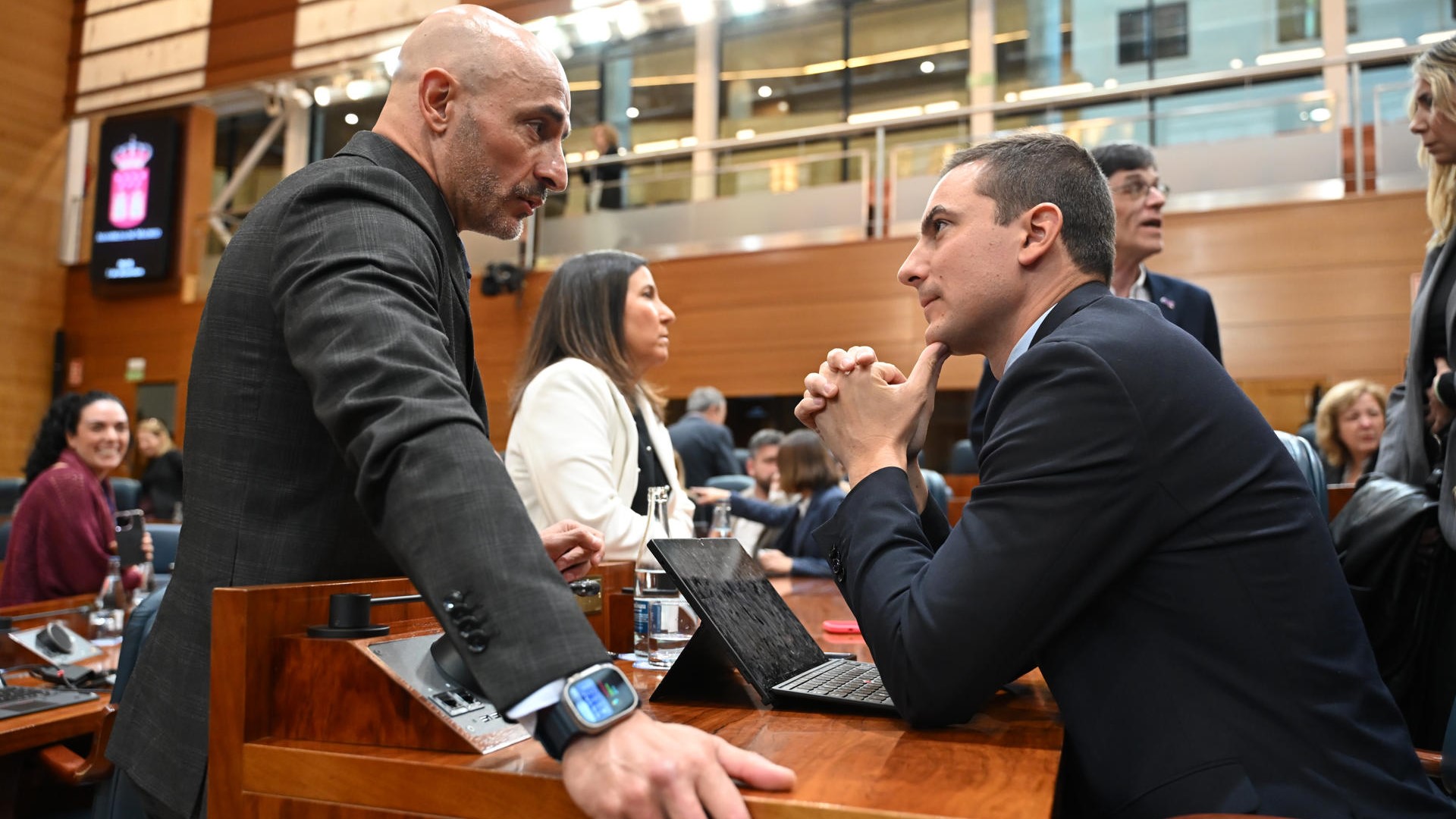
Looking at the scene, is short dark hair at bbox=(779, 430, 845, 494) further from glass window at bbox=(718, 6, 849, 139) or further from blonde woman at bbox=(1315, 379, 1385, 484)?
glass window at bbox=(718, 6, 849, 139)

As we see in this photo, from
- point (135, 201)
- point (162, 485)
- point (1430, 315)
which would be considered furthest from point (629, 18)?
point (1430, 315)

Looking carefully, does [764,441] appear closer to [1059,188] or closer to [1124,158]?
[1124,158]

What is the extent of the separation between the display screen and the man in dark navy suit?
36.9ft

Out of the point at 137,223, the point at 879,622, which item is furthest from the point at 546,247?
the point at 879,622

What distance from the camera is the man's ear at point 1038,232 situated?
1.33 metres

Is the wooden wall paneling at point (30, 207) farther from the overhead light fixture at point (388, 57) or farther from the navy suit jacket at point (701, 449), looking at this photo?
the navy suit jacket at point (701, 449)

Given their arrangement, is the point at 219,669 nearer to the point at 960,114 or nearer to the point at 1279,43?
the point at 960,114

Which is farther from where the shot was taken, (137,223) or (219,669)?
(137,223)

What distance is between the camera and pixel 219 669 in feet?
2.99

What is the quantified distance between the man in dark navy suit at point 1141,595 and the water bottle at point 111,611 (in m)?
2.34

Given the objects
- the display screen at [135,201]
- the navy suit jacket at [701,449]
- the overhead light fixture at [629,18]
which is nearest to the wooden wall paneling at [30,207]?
the display screen at [135,201]

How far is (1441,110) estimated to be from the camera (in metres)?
2.09

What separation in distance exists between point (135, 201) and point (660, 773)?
11951mm

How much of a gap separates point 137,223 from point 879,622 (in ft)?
38.4
